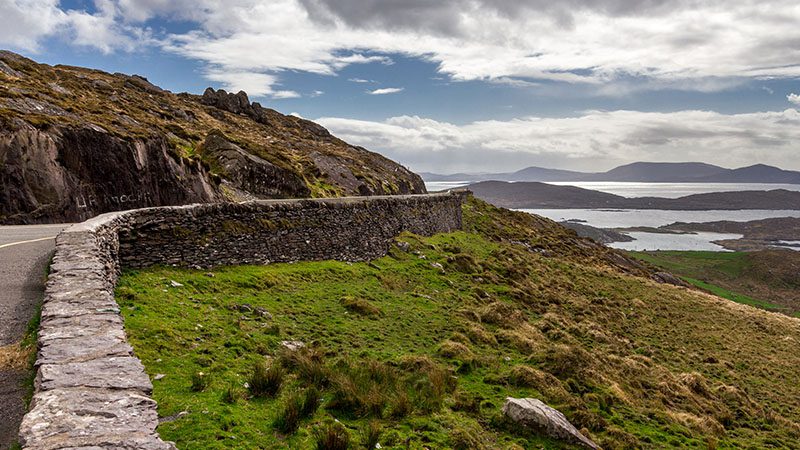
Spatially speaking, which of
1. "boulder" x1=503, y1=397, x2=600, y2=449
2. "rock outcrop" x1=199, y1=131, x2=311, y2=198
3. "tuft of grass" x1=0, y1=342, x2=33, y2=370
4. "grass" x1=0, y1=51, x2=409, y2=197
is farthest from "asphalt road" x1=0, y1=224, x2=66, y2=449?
"rock outcrop" x1=199, y1=131, x2=311, y2=198

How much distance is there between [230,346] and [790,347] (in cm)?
4232

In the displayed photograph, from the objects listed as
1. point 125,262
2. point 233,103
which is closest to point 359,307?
point 125,262

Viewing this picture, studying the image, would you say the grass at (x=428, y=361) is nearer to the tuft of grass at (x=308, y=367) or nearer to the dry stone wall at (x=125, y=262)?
the tuft of grass at (x=308, y=367)

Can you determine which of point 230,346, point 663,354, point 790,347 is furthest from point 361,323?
point 790,347

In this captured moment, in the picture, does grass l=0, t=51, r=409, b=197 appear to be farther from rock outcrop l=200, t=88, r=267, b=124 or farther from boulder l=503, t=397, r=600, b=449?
boulder l=503, t=397, r=600, b=449

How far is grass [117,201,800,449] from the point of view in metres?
9.24

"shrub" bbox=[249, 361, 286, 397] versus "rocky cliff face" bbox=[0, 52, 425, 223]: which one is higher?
"rocky cliff face" bbox=[0, 52, 425, 223]

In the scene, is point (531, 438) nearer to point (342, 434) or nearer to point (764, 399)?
point (342, 434)

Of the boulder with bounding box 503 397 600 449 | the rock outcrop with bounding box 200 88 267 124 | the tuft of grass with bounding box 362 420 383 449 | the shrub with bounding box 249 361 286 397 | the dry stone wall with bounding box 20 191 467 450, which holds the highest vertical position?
the rock outcrop with bounding box 200 88 267 124

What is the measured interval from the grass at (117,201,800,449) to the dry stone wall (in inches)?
37.9

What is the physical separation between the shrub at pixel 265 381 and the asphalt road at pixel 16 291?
3.87 metres

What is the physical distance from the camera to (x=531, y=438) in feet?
36.7

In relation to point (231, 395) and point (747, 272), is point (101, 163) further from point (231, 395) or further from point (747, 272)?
point (747, 272)

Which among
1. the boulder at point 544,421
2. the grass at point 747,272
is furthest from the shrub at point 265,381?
the grass at point 747,272
